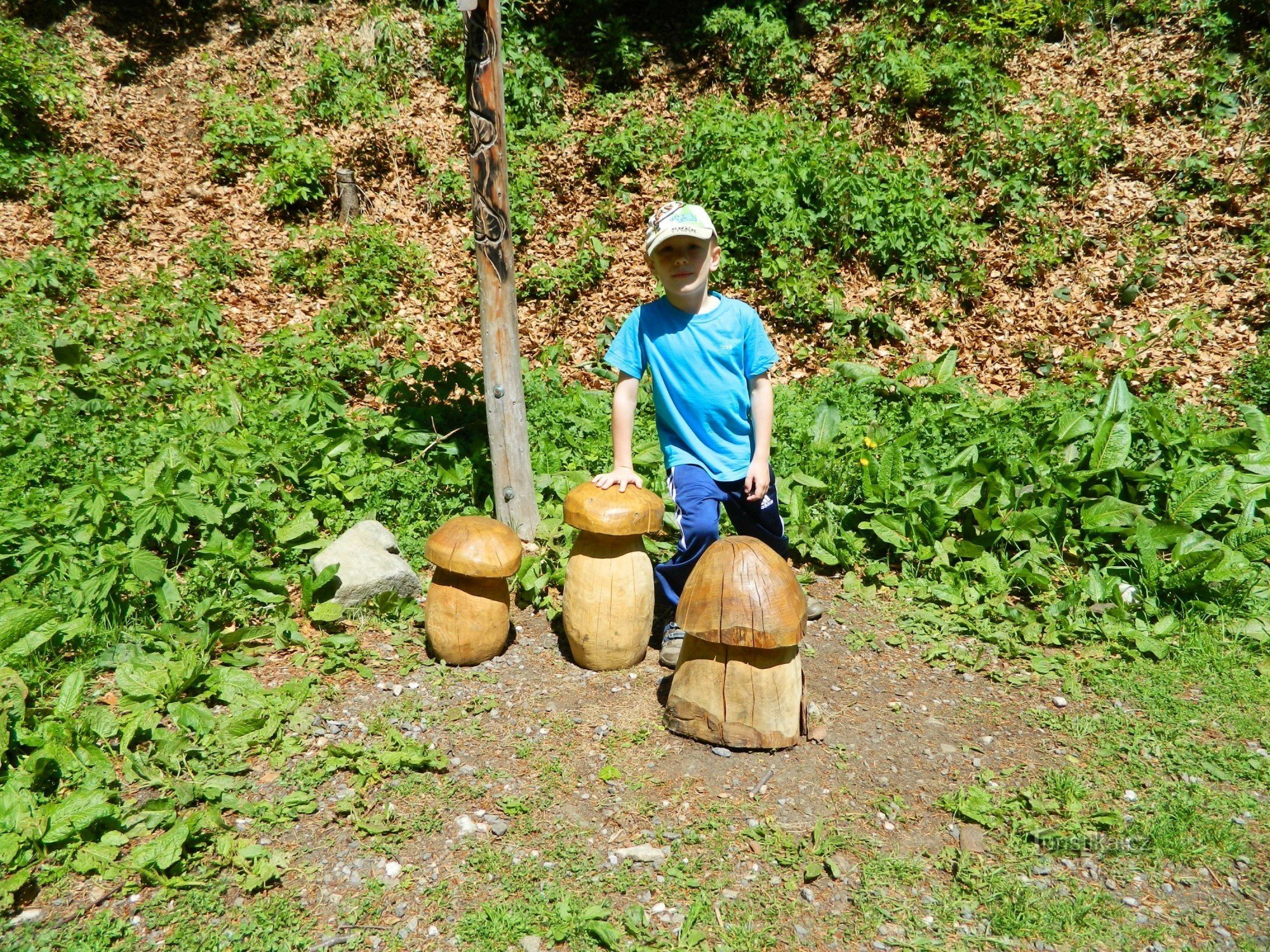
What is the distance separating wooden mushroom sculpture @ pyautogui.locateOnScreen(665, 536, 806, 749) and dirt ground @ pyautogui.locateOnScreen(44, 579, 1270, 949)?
116mm

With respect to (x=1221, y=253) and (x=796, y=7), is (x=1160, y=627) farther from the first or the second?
(x=796, y=7)

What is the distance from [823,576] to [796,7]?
8029mm

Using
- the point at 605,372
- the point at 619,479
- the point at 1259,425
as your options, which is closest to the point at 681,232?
the point at 619,479

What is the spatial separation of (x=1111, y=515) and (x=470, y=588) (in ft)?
10.9

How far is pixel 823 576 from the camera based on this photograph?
4715 millimetres

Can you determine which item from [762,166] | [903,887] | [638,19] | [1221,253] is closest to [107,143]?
[638,19]

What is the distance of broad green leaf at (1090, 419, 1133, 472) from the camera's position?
4629 mm

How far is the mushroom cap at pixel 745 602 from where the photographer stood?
305cm

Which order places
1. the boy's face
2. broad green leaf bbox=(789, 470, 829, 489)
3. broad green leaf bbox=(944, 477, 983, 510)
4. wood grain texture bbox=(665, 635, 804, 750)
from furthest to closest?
broad green leaf bbox=(789, 470, 829, 489), broad green leaf bbox=(944, 477, 983, 510), the boy's face, wood grain texture bbox=(665, 635, 804, 750)

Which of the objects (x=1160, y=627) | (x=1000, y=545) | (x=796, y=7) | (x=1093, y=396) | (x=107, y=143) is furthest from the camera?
(x=796, y=7)

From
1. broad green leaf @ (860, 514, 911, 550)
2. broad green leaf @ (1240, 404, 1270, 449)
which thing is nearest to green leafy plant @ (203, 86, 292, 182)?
broad green leaf @ (860, 514, 911, 550)

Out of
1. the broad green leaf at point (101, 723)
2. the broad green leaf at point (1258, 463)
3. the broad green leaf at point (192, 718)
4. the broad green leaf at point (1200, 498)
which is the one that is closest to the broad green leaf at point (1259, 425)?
the broad green leaf at point (1258, 463)

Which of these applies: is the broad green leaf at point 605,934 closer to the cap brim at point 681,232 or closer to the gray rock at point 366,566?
the gray rock at point 366,566

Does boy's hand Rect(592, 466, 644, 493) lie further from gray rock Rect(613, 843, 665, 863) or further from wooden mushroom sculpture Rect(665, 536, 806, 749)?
gray rock Rect(613, 843, 665, 863)
